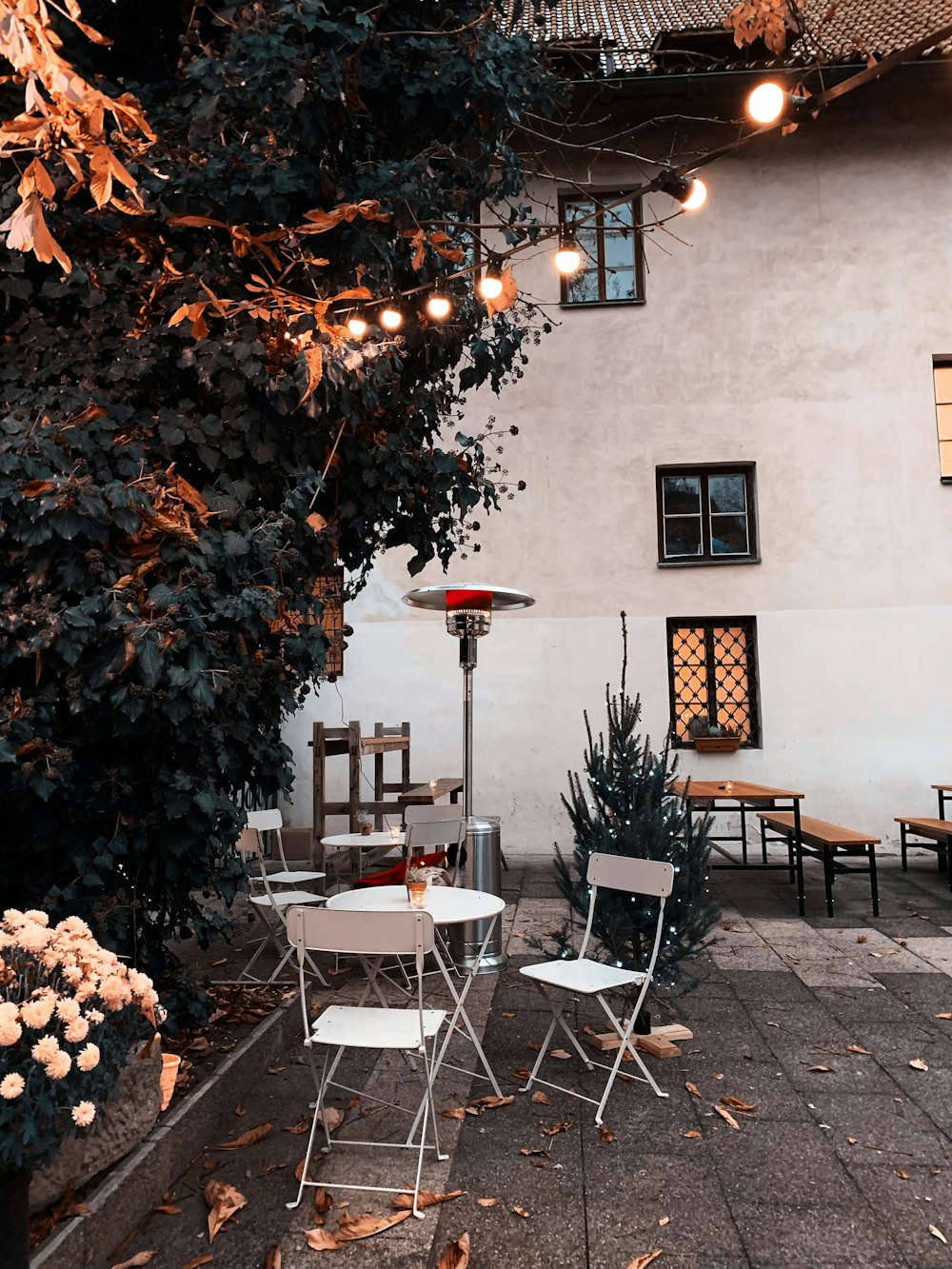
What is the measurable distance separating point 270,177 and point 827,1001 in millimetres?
5094

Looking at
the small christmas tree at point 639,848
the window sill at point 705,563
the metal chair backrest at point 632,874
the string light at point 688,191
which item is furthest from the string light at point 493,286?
the window sill at point 705,563

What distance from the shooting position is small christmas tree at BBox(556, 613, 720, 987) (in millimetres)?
4391

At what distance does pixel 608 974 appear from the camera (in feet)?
13.0

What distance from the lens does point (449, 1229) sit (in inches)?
113

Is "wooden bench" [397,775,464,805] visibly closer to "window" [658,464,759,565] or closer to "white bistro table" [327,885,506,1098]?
"white bistro table" [327,885,506,1098]

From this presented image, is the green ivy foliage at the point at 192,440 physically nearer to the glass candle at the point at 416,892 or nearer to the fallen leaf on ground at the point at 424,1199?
the glass candle at the point at 416,892

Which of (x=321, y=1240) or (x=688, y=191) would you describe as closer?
(x=321, y=1240)

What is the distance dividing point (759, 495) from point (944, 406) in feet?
7.99

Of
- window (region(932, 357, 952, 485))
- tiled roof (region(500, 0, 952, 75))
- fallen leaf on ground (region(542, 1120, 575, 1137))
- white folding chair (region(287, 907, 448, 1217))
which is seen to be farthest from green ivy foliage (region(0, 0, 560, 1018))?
window (region(932, 357, 952, 485))

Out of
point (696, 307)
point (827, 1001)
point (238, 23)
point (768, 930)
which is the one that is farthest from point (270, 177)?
point (696, 307)

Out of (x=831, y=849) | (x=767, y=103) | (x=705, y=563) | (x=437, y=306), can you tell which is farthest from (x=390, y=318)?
(x=705, y=563)

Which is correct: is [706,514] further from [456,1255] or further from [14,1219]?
[14,1219]

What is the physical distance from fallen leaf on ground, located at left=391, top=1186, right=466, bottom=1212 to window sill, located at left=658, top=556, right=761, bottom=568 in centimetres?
834

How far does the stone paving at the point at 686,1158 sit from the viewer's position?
277 centimetres
